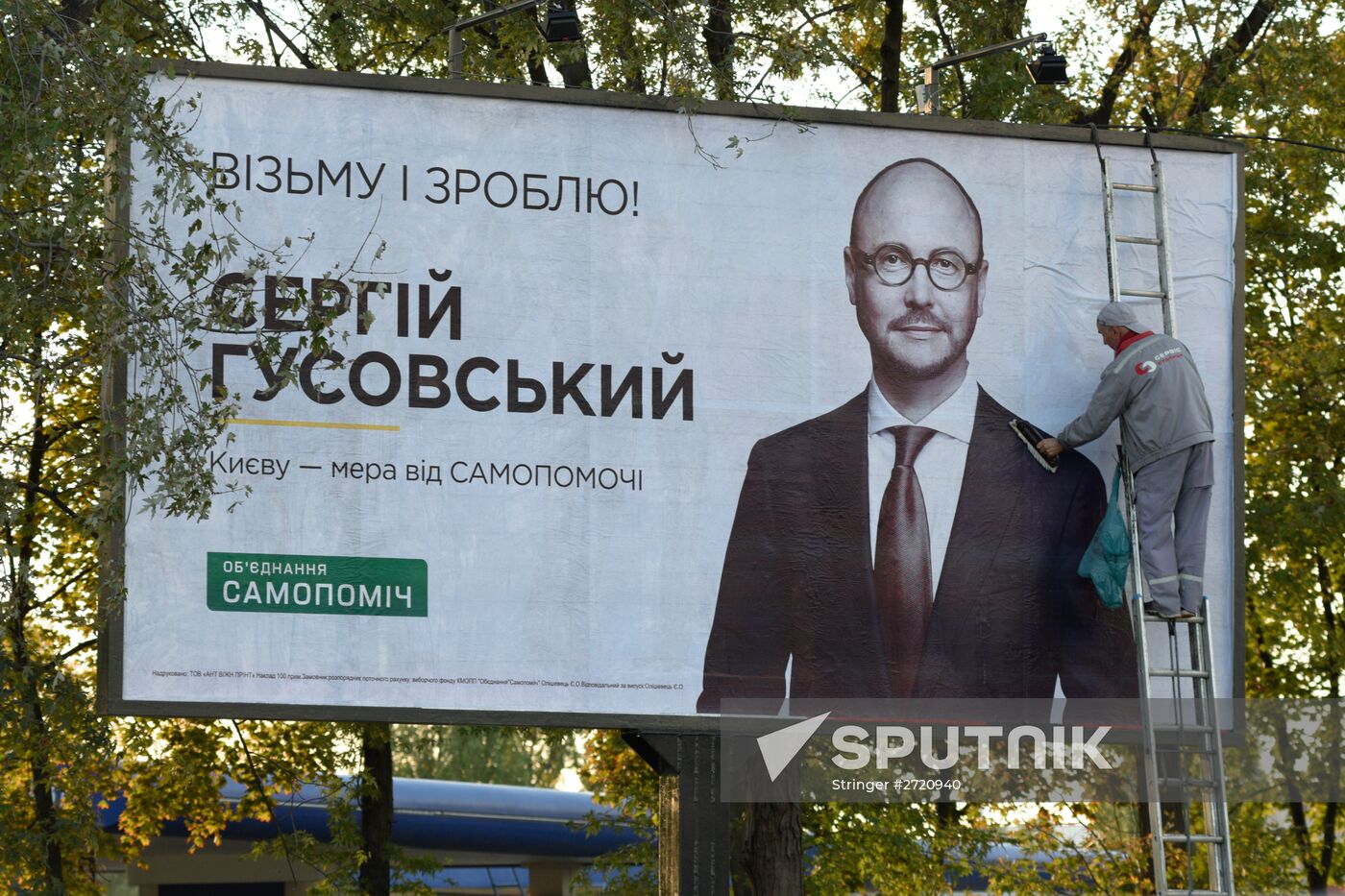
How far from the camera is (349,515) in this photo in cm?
848

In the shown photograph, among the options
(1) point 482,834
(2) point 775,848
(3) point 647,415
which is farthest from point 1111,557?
Answer: (1) point 482,834

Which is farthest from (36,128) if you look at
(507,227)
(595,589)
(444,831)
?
(444,831)

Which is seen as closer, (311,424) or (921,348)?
(311,424)

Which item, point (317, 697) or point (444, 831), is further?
point (444, 831)

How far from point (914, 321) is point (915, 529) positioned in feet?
3.77

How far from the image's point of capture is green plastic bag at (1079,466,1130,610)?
8883 mm

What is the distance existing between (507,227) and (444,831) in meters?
16.1

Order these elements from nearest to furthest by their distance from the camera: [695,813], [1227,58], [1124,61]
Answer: [695,813] < [1227,58] < [1124,61]

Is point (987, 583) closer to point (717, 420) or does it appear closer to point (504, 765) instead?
point (717, 420)

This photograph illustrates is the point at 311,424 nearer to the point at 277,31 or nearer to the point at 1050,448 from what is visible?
the point at 1050,448

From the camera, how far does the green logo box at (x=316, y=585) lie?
8305 millimetres

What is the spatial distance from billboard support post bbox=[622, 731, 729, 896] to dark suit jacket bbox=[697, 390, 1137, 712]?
271 mm

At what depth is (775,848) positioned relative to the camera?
43.4 ft

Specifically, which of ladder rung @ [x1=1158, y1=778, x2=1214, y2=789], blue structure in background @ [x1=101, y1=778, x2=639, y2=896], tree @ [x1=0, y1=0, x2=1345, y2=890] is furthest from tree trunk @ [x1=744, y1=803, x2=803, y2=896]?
blue structure in background @ [x1=101, y1=778, x2=639, y2=896]
